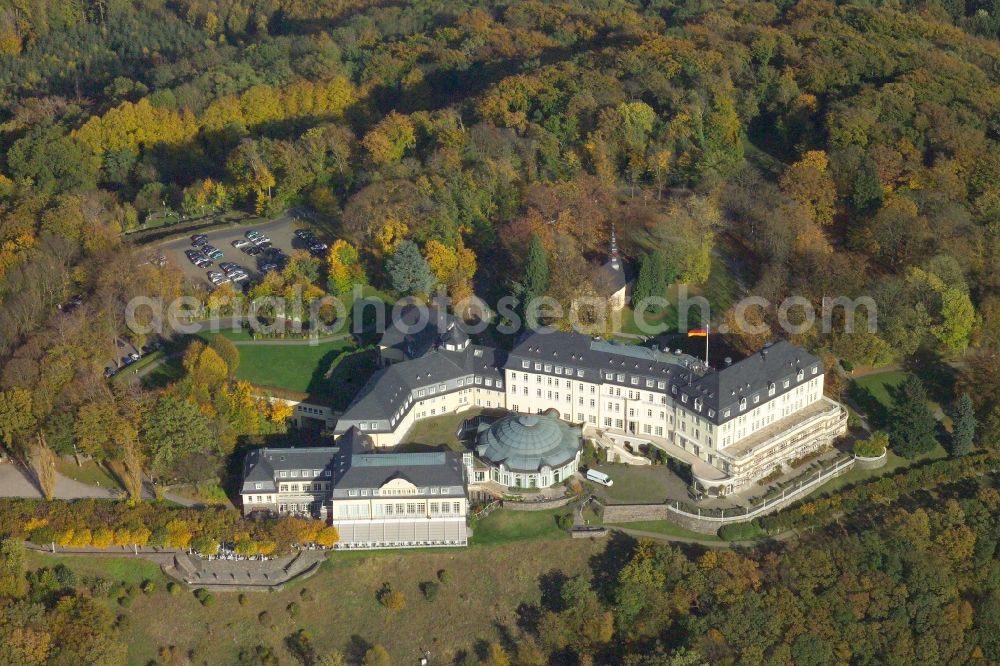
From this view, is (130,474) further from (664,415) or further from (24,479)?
(664,415)

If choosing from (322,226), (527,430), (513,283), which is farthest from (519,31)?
(527,430)

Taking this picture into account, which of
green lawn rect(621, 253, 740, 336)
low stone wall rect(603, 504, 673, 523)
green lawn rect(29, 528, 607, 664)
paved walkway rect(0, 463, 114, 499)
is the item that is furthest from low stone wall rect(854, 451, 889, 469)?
paved walkway rect(0, 463, 114, 499)

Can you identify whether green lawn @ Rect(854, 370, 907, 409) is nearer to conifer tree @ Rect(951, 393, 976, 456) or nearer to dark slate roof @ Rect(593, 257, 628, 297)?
conifer tree @ Rect(951, 393, 976, 456)

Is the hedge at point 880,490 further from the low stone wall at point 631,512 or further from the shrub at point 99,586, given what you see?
the shrub at point 99,586

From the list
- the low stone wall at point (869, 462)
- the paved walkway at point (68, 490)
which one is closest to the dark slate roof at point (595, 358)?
the low stone wall at point (869, 462)

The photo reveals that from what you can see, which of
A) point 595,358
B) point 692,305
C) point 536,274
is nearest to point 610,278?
point 536,274
